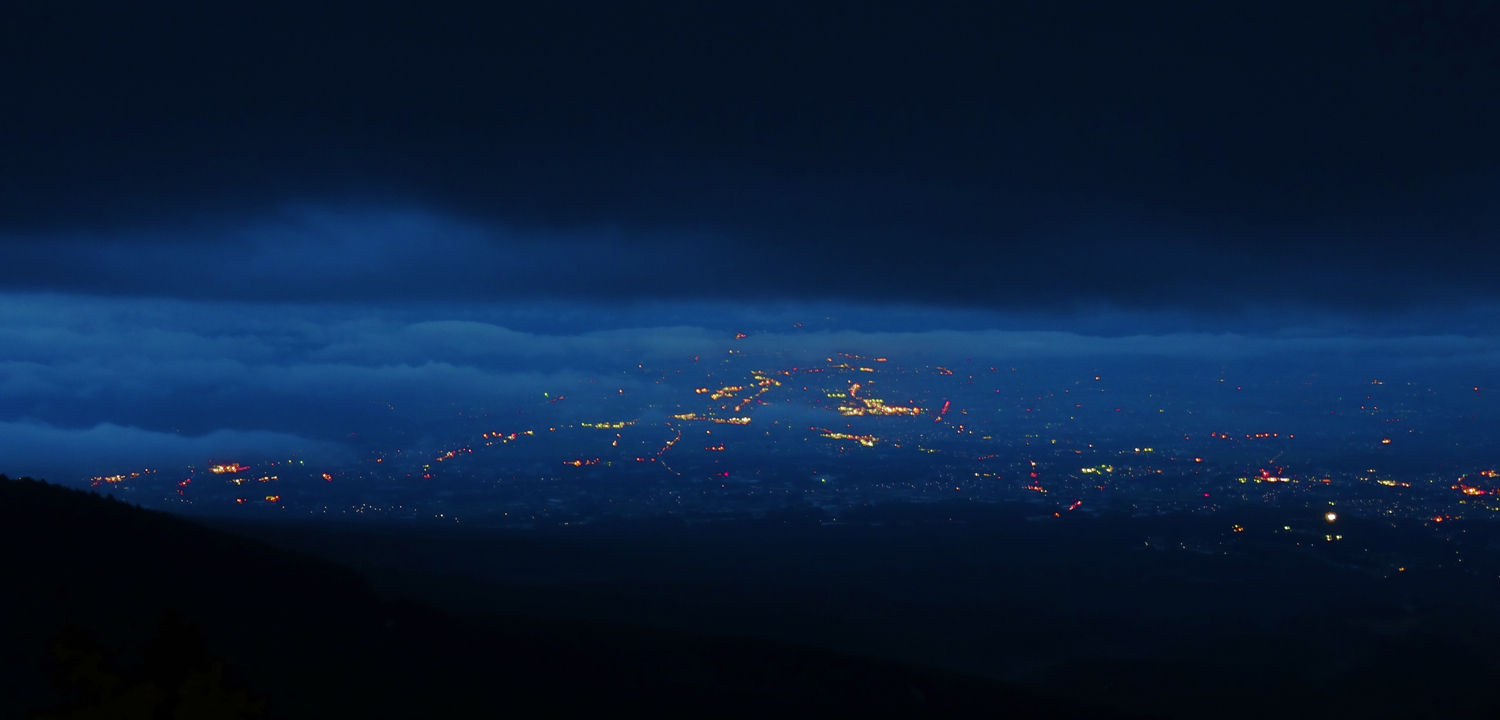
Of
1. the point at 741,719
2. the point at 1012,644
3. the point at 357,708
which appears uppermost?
the point at 357,708

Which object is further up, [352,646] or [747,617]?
[352,646]

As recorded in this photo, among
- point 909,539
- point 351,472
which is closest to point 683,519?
point 909,539

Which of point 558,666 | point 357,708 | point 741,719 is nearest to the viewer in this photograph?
point 357,708

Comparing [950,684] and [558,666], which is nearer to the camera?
[558,666]

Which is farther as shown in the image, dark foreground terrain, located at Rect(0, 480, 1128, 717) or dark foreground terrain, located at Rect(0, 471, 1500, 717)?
dark foreground terrain, located at Rect(0, 471, 1500, 717)

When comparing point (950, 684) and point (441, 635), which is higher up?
point (441, 635)

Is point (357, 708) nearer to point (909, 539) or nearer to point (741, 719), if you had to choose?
point (741, 719)

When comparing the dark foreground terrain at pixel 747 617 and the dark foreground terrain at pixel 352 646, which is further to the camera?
the dark foreground terrain at pixel 747 617

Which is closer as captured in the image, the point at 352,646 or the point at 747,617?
the point at 352,646
